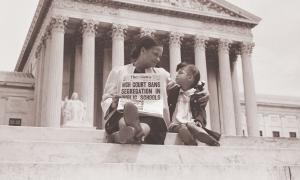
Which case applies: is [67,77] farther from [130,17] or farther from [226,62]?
[226,62]

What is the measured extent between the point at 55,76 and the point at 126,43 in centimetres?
990

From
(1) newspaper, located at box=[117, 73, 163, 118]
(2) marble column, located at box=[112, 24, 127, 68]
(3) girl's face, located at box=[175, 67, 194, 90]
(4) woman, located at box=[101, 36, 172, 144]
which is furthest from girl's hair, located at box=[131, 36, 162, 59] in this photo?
(2) marble column, located at box=[112, 24, 127, 68]

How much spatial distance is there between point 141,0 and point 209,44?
29.1ft

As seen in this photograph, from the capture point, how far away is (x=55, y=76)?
3397 cm

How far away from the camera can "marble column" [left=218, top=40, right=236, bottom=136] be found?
3944 cm

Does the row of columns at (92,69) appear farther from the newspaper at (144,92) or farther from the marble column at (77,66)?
the newspaper at (144,92)

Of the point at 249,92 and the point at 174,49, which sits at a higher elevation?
the point at 174,49

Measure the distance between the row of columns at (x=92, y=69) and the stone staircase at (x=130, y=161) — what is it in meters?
26.5

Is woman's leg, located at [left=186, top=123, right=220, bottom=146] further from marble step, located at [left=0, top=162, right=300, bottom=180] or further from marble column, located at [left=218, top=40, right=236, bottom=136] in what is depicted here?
marble column, located at [left=218, top=40, right=236, bottom=136]

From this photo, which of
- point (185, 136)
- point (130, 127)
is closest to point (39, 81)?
point (185, 136)

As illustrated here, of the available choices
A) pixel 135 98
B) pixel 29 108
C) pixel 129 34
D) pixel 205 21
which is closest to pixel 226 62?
pixel 205 21

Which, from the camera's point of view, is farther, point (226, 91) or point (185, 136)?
point (226, 91)

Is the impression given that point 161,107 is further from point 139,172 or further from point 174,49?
point 174,49

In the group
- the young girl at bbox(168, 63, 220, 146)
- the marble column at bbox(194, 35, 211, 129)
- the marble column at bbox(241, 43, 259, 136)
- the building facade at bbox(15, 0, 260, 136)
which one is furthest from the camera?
the marble column at bbox(241, 43, 259, 136)
